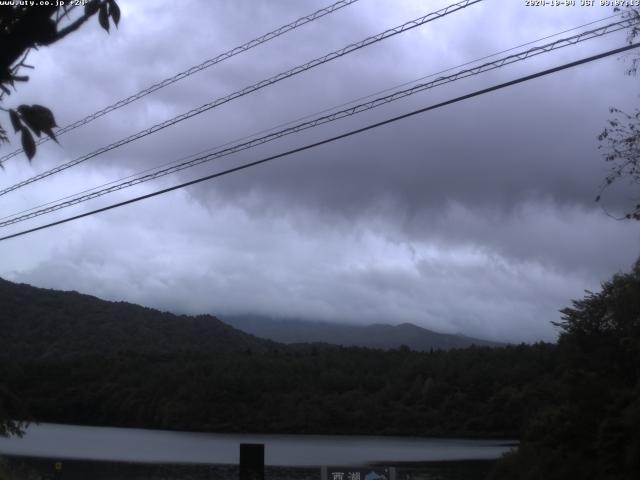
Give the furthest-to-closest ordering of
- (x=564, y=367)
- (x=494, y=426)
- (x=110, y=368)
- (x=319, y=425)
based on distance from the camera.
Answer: (x=319, y=425)
(x=110, y=368)
(x=494, y=426)
(x=564, y=367)

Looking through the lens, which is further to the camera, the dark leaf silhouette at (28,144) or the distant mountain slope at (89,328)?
the distant mountain slope at (89,328)

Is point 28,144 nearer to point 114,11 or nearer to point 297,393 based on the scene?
point 114,11

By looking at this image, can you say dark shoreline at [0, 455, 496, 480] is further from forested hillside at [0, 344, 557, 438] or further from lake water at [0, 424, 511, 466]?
forested hillside at [0, 344, 557, 438]

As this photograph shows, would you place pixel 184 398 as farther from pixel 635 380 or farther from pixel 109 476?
pixel 635 380

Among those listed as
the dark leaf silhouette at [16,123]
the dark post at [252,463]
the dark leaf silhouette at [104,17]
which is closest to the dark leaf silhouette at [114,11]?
the dark leaf silhouette at [104,17]

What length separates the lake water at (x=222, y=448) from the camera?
1939 inches

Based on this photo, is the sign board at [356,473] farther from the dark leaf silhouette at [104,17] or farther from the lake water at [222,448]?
the lake water at [222,448]

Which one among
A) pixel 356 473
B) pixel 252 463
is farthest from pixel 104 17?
pixel 252 463

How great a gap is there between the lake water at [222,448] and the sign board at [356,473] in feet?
99.9

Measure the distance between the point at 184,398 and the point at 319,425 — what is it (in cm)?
1441

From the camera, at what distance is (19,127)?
4.21 m

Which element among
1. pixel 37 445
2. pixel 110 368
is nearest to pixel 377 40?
pixel 37 445

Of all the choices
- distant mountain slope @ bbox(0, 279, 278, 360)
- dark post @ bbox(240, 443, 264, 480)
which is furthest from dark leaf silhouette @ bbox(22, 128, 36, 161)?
distant mountain slope @ bbox(0, 279, 278, 360)

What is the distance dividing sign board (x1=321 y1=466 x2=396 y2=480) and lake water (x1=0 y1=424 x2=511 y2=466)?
3044 cm
